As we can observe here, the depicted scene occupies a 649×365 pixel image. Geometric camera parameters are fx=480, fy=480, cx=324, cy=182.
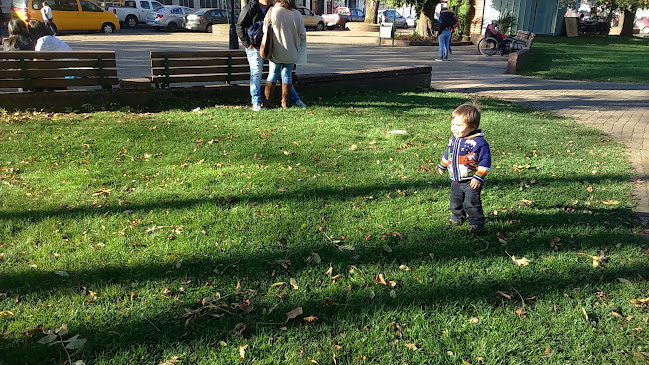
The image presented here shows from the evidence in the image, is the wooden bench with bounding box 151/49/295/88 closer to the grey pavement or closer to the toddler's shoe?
the grey pavement

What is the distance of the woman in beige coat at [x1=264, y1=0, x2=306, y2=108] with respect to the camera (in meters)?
7.10

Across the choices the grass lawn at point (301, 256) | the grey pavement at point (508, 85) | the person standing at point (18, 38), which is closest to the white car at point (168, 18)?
the grey pavement at point (508, 85)

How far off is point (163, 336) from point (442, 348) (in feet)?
4.68

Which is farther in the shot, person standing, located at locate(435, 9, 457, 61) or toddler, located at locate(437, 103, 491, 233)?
person standing, located at locate(435, 9, 457, 61)

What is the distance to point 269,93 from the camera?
774 centimetres

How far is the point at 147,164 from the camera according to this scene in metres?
4.91

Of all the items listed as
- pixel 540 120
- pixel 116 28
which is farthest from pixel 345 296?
pixel 116 28

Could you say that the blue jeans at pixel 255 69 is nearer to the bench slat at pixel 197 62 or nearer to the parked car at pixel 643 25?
the bench slat at pixel 197 62

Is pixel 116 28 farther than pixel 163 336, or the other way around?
pixel 116 28

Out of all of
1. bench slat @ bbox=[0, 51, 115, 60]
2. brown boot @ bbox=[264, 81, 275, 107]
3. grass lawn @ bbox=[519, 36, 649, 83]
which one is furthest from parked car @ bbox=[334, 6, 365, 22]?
bench slat @ bbox=[0, 51, 115, 60]

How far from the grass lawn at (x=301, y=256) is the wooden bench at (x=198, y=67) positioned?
2.31 meters

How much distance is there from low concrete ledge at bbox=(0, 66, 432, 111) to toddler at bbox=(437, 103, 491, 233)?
535 centimetres

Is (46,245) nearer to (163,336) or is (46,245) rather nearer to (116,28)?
(163,336)

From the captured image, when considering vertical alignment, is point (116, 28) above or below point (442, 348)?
above
